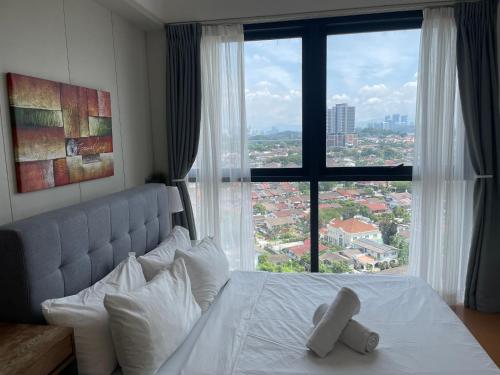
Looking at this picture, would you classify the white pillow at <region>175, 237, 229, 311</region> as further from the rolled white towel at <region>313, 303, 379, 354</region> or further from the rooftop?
the rooftop

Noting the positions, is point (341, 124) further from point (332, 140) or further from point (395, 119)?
point (395, 119)

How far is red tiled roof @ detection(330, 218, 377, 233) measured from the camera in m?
3.45

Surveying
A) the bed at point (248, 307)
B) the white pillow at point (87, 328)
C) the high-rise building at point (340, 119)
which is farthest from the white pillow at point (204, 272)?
the high-rise building at point (340, 119)

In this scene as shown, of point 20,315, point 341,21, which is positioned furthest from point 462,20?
point 20,315

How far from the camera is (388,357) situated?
1646 millimetres

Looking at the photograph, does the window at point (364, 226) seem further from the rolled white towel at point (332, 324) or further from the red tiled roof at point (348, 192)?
the rolled white towel at point (332, 324)

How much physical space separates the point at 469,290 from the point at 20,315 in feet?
10.8

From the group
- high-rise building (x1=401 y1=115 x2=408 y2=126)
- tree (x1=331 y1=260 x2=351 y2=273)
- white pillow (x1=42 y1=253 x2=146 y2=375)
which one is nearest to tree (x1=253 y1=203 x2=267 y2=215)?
tree (x1=331 y1=260 x2=351 y2=273)

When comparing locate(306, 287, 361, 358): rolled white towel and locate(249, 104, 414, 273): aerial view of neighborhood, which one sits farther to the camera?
locate(249, 104, 414, 273): aerial view of neighborhood

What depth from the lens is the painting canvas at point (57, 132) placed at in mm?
1854

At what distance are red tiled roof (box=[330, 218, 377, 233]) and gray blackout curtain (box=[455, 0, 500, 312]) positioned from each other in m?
0.87

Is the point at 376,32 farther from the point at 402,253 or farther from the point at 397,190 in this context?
the point at 402,253

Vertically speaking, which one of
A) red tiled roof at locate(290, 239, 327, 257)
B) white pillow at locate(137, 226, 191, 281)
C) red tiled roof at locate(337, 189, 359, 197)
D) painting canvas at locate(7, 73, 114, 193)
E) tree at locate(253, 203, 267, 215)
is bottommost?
red tiled roof at locate(290, 239, 327, 257)

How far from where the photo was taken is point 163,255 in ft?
7.76
